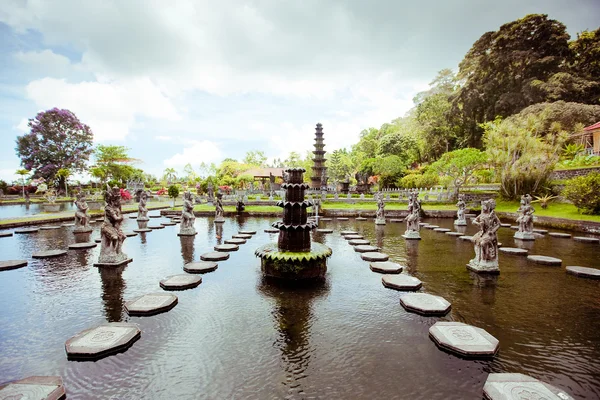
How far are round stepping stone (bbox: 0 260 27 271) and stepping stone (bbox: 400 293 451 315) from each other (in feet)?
43.7

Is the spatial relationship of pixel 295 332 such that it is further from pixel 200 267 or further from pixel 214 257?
pixel 214 257

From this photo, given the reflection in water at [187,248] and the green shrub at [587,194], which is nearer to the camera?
the reflection in water at [187,248]

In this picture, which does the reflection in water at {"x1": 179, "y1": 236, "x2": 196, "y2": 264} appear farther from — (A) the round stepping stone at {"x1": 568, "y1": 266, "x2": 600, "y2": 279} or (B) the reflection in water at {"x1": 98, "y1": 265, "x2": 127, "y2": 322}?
(A) the round stepping stone at {"x1": 568, "y1": 266, "x2": 600, "y2": 279}

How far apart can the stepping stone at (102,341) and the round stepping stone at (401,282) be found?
22.0 feet

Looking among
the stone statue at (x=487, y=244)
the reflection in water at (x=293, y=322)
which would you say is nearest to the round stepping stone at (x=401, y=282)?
the reflection in water at (x=293, y=322)

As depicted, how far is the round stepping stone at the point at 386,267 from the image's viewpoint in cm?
998

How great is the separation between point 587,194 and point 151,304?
27.6 m

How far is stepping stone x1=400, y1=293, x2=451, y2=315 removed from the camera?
6734 mm

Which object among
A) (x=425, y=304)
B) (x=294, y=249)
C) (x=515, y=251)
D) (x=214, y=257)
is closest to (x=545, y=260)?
(x=515, y=251)

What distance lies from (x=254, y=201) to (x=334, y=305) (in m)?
27.4

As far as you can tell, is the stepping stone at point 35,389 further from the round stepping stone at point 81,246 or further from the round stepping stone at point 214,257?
the round stepping stone at point 81,246

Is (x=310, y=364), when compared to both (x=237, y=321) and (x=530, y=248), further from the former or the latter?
(x=530, y=248)

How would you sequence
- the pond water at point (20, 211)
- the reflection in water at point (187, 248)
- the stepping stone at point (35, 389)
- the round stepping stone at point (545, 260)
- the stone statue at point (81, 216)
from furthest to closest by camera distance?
the pond water at point (20, 211), the stone statue at point (81, 216), the reflection in water at point (187, 248), the round stepping stone at point (545, 260), the stepping stone at point (35, 389)

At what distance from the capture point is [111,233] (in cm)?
1051
